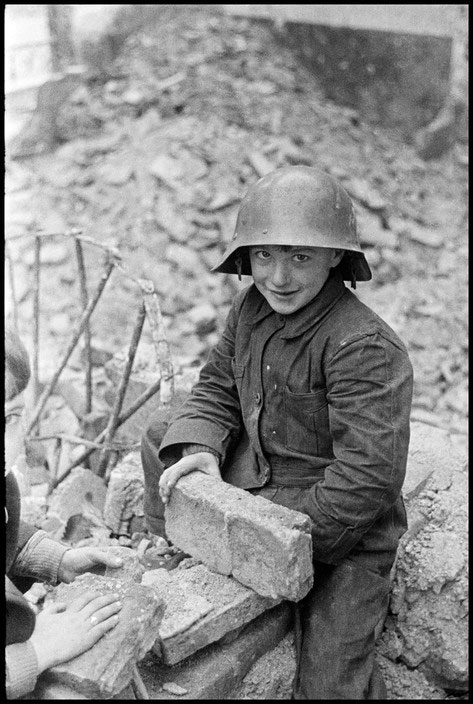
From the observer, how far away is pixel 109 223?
8758 mm

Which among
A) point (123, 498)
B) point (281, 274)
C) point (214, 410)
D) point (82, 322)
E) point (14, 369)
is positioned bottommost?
point (123, 498)

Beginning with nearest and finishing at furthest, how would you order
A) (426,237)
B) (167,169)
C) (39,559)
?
(39,559)
(167,169)
(426,237)

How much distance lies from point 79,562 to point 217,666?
0.66 meters

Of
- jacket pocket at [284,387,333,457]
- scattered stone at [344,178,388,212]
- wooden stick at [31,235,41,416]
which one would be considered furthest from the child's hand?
scattered stone at [344,178,388,212]

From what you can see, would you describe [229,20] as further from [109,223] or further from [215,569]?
[215,569]

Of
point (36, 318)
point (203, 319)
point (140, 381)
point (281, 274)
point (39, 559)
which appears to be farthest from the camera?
point (203, 319)

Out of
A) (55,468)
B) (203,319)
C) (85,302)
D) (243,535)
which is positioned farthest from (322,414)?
(203,319)

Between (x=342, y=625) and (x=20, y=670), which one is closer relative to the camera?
(x=20, y=670)

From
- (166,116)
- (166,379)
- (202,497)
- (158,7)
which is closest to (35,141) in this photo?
(166,116)

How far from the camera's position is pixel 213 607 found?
297 cm

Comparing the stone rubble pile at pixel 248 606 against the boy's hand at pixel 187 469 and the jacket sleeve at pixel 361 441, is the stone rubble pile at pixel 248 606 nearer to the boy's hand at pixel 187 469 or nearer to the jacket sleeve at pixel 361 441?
the boy's hand at pixel 187 469

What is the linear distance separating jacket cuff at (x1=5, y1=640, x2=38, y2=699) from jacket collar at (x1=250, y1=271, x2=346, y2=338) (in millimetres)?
1434

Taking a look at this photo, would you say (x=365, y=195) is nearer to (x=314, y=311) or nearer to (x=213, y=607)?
(x=314, y=311)

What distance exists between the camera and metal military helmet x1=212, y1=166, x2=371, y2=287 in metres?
3.00
